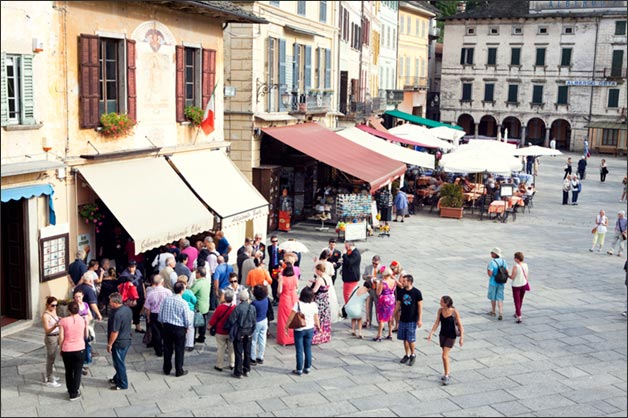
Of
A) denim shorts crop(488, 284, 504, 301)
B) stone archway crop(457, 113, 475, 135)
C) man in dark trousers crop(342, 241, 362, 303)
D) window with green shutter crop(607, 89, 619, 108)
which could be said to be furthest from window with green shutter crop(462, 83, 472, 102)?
man in dark trousers crop(342, 241, 362, 303)

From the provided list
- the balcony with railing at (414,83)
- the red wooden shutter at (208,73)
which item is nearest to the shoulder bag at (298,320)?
the red wooden shutter at (208,73)

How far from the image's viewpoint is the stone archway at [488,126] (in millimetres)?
66062

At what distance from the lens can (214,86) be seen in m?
19.0

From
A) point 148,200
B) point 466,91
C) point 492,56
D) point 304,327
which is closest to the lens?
point 304,327

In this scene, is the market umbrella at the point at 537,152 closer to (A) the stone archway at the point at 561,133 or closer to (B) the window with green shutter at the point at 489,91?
(B) the window with green shutter at the point at 489,91

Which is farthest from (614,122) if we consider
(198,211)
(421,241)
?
(198,211)

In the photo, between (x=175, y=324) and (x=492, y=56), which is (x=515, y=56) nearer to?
(x=492, y=56)

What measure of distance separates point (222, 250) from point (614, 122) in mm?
49211

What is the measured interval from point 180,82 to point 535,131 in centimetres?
5293

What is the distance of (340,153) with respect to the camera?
80.8 ft

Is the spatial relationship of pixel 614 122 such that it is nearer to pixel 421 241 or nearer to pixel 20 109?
pixel 421 241

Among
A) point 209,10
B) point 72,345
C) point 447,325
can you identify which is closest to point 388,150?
point 209,10

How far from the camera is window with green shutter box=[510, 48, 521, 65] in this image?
61188 mm

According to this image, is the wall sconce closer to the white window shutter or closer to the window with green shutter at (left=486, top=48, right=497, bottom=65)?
the white window shutter
